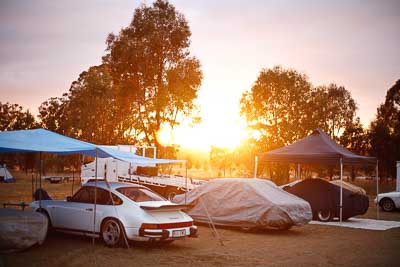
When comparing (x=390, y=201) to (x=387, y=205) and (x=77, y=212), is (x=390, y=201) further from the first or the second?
(x=77, y=212)

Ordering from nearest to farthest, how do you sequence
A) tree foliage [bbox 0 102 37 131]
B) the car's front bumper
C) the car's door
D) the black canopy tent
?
→ the car's front bumper → the car's door → the black canopy tent → tree foliage [bbox 0 102 37 131]

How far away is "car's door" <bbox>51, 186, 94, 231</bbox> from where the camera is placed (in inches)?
445

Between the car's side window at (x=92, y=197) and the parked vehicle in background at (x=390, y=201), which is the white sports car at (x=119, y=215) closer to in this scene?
the car's side window at (x=92, y=197)

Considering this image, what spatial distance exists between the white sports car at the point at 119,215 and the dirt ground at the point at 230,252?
0.35 m

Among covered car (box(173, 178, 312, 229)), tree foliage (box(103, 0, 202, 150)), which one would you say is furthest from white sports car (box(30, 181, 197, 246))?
tree foliage (box(103, 0, 202, 150))

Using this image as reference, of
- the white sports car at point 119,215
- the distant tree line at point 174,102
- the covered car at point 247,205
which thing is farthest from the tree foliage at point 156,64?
the white sports car at point 119,215

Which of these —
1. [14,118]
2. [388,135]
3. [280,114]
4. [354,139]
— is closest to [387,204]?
[280,114]

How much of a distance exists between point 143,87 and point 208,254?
26.1 metres

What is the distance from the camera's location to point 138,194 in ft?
37.9

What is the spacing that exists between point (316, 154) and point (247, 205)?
517cm

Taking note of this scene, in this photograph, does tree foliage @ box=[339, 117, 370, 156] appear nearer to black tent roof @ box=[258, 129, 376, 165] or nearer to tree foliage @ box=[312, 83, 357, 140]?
tree foliage @ box=[312, 83, 357, 140]

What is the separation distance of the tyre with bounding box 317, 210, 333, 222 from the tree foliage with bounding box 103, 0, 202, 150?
18.6m

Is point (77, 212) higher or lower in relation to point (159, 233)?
higher

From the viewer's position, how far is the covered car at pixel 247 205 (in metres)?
13.6
